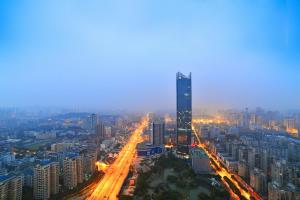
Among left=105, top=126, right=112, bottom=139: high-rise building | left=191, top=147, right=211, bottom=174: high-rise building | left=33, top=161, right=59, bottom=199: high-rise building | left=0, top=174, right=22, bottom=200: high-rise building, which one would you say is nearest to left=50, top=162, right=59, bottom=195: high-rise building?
left=33, top=161, right=59, bottom=199: high-rise building

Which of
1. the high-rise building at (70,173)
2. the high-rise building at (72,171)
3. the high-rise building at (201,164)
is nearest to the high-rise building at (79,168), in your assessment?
the high-rise building at (72,171)

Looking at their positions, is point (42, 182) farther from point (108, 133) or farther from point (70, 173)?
point (108, 133)

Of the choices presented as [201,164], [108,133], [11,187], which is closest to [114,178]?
[201,164]

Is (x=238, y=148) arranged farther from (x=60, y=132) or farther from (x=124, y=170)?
(x=60, y=132)

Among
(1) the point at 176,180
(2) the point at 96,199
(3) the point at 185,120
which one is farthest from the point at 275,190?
(3) the point at 185,120

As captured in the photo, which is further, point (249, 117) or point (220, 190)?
point (249, 117)

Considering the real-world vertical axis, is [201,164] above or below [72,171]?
below
